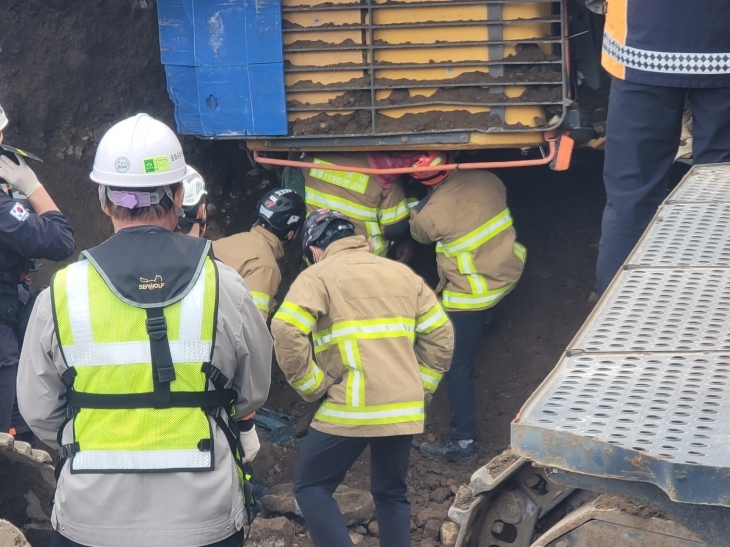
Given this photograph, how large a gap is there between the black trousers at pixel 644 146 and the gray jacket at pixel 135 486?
1.70 meters

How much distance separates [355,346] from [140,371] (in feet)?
4.92

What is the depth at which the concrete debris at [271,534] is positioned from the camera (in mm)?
4605

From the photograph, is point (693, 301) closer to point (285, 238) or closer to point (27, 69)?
point (285, 238)

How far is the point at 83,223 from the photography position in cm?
616

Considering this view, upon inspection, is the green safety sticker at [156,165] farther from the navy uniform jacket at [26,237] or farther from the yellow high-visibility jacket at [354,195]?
the yellow high-visibility jacket at [354,195]

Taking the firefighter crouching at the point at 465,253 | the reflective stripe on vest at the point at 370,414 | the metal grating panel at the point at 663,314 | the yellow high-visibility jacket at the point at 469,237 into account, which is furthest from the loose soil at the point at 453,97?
the metal grating panel at the point at 663,314

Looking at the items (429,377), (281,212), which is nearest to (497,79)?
(281,212)

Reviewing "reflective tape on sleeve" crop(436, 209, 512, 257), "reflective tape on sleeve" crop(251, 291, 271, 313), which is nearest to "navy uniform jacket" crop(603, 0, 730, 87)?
"reflective tape on sleeve" crop(436, 209, 512, 257)

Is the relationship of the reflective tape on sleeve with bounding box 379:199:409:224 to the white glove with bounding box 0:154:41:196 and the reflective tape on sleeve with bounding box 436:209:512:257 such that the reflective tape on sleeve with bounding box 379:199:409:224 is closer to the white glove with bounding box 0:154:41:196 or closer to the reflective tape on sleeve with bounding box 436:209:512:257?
the reflective tape on sleeve with bounding box 436:209:512:257

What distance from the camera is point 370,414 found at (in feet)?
13.5

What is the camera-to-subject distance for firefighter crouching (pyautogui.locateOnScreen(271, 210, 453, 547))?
13.4 feet

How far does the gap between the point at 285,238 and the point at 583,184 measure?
236 cm

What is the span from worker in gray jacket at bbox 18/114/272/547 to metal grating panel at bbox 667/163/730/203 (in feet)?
4.20

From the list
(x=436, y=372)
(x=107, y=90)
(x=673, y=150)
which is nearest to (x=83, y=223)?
(x=107, y=90)
